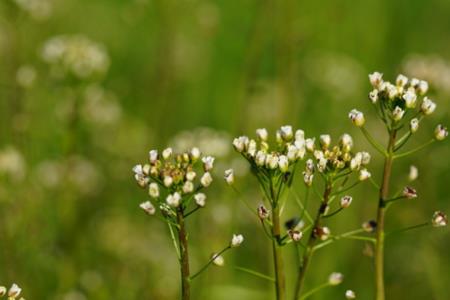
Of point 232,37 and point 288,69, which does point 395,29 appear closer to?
point 232,37

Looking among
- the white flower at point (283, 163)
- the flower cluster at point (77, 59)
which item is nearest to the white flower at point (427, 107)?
the white flower at point (283, 163)

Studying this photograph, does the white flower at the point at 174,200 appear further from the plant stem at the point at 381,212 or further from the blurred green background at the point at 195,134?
the blurred green background at the point at 195,134

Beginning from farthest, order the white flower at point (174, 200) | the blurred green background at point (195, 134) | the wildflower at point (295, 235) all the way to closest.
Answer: the blurred green background at point (195, 134), the wildflower at point (295, 235), the white flower at point (174, 200)

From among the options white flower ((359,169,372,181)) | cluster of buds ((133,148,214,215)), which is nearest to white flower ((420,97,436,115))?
white flower ((359,169,372,181))

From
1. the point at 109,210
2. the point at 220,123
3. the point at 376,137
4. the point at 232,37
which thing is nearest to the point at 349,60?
the point at 376,137

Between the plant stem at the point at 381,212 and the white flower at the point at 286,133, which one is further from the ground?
→ the white flower at the point at 286,133

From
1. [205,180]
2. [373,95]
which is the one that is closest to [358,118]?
[373,95]

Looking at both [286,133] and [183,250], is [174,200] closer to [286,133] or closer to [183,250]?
[183,250]
